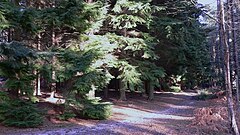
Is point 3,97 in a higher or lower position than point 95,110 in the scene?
higher

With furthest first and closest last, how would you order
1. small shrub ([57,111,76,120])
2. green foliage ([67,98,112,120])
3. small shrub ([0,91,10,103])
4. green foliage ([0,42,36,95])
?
green foliage ([67,98,112,120]) → small shrub ([57,111,76,120]) → small shrub ([0,91,10,103]) → green foliage ([0,42,36,95])

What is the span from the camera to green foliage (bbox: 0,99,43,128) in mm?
10070

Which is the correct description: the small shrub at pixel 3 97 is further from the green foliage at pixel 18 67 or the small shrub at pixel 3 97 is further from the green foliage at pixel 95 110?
the green foliage at pixel 95 110

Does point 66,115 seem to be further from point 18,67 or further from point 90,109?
point 18,67

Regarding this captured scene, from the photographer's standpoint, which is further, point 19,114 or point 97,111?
point 97,111

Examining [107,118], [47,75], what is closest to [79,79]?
[47,75]

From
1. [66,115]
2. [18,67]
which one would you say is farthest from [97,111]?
[18,67]

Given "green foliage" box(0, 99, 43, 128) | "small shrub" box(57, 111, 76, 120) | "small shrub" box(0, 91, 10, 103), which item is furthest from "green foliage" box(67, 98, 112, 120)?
"small shrub" box(0, 91, 10, 103)

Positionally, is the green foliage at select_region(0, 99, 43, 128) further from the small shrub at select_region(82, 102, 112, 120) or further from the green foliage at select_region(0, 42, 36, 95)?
the small shrub at select_region(82, 102, 112, 120)

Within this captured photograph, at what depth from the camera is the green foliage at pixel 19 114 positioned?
10070 millimetres

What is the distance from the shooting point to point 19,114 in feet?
33.4

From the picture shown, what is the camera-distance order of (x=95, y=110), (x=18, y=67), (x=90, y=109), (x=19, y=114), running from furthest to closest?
1. (x=95, y=110)
2. (x=90, y=109)
3. (x=19, y=114)
4. (x=18, y=67)

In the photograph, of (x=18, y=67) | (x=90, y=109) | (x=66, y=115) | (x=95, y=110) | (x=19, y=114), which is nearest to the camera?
(x=18, y=67)

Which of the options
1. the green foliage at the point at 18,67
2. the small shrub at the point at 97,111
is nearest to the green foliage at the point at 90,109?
the small shrub at the point at 97,111
